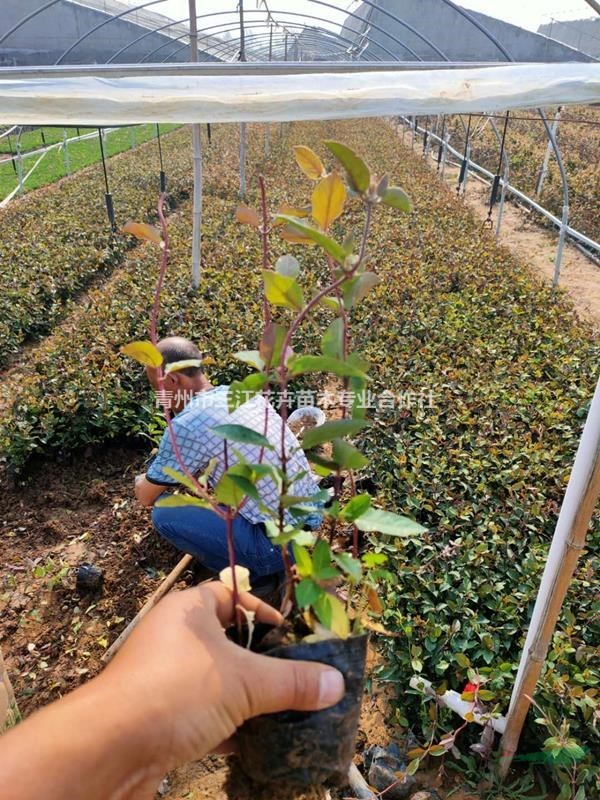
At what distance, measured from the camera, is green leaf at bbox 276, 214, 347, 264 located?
80cm

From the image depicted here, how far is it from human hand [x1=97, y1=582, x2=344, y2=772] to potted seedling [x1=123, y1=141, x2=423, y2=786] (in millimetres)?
43

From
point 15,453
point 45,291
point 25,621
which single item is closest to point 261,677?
point 25,621

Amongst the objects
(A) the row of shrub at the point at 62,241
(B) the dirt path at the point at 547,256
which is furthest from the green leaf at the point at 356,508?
(B) the dirt path at the point at 547,256

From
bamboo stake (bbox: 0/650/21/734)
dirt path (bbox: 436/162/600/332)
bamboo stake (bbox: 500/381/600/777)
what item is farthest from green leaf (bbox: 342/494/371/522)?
dirt path (bbox: 436/162/600/332)

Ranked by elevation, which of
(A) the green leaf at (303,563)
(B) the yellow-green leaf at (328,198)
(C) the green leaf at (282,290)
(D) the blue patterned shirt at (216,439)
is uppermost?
(B) the yellow-green leaf at (328,198)

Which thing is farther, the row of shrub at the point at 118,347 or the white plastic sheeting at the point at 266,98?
the row of shrub at the point at 118,347

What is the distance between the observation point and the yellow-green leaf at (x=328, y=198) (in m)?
0.86

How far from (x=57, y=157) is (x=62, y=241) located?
12148 mm

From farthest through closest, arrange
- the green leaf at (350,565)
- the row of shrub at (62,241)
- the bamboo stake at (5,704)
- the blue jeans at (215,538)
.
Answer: the row of shrub at (62,241), the blue jeans at (215,538), the bamboo stake at (5,704), the green leaf at (350,565)

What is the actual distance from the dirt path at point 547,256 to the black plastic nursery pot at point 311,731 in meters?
5.06

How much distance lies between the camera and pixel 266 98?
1386 mm

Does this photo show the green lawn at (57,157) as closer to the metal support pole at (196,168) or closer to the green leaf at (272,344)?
the metal support pole at (196,168)

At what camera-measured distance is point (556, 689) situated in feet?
5.97

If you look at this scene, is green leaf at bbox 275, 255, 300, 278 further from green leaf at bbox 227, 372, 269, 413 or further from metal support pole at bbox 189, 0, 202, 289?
metal support pole at bbox 189, 0, 202, 289
